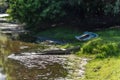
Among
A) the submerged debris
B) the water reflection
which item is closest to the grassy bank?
the submerged debris

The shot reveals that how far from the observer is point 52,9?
40562 millimetres

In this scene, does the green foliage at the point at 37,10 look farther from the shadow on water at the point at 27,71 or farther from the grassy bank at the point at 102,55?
the shadow on water at the point at 27,71

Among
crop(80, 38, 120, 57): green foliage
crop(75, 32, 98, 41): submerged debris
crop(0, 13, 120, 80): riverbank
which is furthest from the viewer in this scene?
crop(75, 32, 98, 41): submerged debris

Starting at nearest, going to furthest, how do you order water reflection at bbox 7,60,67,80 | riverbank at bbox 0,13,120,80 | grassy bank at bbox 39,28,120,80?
grassy bank at bbox 39,28,120,80 → water reflection at bbox 7,60,67,80 → riverbank at bbox 0,13,120,80

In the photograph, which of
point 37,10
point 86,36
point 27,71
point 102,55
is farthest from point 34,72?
point 37,10

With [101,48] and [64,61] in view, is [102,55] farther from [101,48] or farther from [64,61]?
[64,61]

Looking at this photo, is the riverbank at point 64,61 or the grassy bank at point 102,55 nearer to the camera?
the grassy bank at point 102,55

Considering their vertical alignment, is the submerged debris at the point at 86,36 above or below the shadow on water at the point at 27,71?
below

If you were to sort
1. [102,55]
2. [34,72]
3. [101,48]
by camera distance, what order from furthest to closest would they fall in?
[101,48], [102,55], [34,72]

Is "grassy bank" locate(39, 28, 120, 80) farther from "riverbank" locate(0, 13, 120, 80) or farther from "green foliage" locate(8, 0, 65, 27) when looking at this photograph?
"green foliage" locate(8, 0, 65, 27)

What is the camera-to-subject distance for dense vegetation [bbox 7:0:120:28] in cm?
4066

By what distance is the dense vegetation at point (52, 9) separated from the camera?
40656 millimetres

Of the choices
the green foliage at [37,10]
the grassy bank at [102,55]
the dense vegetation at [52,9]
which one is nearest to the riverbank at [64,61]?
the grassy bank at [102,55]

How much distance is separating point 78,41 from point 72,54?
18.3 ft
